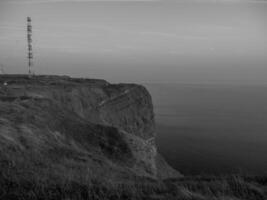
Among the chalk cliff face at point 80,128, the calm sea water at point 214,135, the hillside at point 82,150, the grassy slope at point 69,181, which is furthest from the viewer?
the calm sea water at point 214,135

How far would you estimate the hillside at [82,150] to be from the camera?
8352 millimetres

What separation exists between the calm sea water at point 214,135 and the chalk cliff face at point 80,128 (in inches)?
432

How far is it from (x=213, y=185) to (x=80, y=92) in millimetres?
36176

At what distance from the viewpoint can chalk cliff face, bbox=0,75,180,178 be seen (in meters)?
15.8

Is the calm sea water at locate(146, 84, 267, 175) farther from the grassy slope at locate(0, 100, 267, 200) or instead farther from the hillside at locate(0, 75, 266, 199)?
the grassy slope at locate(0, 100, 267, 200)

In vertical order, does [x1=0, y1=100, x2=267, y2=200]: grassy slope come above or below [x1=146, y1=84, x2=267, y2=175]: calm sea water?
above

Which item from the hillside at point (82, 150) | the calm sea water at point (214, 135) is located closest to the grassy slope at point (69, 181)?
the hillside at point (82, 150)

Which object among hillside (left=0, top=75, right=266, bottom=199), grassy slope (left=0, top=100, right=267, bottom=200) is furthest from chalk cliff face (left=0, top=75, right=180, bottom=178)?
grassy slope (left=0, top=100, right=267, bottom=200)

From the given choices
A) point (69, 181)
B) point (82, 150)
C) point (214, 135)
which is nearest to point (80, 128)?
point (82, 150)

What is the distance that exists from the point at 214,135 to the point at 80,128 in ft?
183

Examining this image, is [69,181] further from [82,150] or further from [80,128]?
[80,128]

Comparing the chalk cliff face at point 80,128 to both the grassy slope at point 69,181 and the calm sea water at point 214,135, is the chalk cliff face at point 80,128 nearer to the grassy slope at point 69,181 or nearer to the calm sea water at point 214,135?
the grassy slope at point 69,181

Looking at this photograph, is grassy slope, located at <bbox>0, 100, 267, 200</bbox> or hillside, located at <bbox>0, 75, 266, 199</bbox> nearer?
grassy slope, located at <bbox>0, 100, 267, 200</bbox>

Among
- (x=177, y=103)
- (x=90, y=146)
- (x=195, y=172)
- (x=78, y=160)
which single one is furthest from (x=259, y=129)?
(x=78, y=160)
